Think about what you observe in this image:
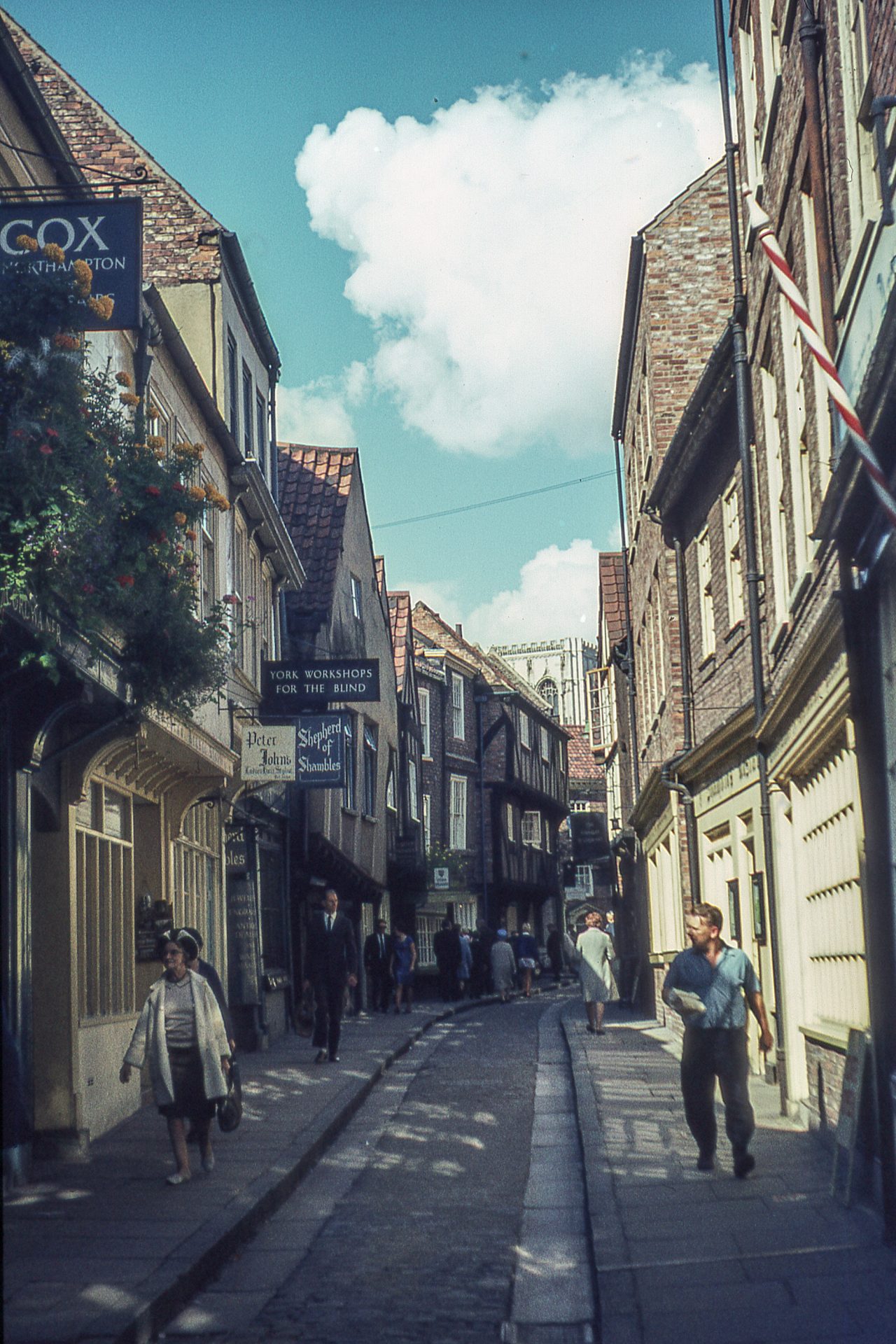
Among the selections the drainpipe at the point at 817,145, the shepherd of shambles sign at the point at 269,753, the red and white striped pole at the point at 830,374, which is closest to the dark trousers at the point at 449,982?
the shepherd of shambles sign at the point at 269,753

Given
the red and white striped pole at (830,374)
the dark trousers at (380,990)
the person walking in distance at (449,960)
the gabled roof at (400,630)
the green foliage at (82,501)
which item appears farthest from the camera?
the gabled roof at (400,630)

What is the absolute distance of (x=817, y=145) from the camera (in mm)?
9164

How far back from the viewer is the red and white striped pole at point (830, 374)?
15.3 feet

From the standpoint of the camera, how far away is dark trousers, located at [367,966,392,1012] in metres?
27.9

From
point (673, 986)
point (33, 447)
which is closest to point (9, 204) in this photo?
point (33, 447)

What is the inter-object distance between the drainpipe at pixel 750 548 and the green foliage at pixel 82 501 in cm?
485

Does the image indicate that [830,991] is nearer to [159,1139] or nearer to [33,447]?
[159,1139]

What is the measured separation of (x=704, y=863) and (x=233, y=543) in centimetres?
693

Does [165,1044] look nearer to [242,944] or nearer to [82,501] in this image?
[82,501]

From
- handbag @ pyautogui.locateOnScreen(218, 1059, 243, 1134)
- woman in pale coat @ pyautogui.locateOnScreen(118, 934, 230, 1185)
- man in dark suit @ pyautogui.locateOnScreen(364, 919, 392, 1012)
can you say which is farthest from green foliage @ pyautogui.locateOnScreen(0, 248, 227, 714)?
man in dark suit @ pyautogui.locateOnScreen(364, 919, 392, 1012)

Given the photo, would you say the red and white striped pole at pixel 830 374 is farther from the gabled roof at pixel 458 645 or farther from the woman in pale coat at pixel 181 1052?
the gabled roof at pixel 458 645

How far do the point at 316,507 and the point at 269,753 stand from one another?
10.7 metres

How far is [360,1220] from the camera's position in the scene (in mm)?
8727

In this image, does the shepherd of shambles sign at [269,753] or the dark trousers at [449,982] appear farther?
the dark trousers at [449,982]
